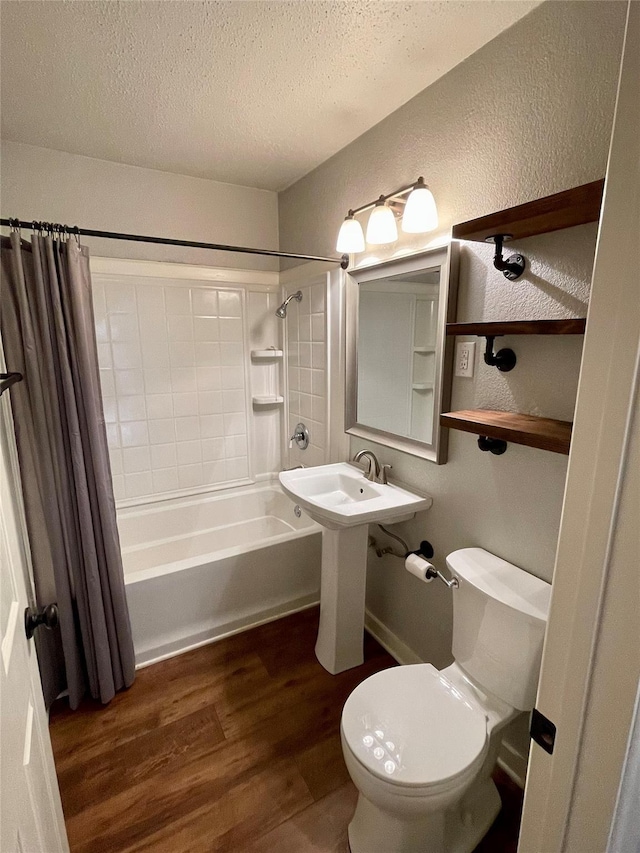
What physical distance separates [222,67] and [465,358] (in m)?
1.33

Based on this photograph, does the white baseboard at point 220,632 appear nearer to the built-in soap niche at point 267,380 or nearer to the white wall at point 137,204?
the built-in soap niche at point 267,380

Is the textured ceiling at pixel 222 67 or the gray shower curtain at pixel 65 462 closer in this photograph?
the textured ceiling at pixel 222 67

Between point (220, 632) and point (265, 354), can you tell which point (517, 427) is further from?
point (265, 354)

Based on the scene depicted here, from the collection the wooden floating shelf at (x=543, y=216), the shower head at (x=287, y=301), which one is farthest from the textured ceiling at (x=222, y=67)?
the shower head at (x=287, y=301)

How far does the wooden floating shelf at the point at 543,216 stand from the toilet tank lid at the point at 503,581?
3.43 feet

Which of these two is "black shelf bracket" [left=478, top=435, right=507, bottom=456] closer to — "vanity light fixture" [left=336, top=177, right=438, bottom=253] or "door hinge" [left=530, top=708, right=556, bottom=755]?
"vanity light fixture" [left=336, top=177, right=438, bottom=253]

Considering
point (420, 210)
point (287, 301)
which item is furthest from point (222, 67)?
point (287, 301)

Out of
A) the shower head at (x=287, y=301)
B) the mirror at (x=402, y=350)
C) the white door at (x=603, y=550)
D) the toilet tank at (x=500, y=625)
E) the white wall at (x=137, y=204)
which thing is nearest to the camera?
the white door at (x=603, y=550)

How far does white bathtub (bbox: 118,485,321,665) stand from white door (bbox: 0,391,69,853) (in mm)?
979

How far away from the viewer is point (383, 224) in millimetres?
1667

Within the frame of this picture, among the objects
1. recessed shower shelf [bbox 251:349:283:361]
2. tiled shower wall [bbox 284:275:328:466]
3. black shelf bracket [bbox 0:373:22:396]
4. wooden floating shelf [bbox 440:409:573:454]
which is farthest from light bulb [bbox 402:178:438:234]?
recessed shower shelf [bbox 251:349:283:361]

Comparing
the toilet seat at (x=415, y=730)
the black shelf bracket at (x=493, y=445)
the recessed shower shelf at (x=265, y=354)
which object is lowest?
the toilet seat at (x=415, y=730)

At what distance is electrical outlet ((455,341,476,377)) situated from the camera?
1480 millimetres

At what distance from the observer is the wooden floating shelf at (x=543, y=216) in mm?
972
